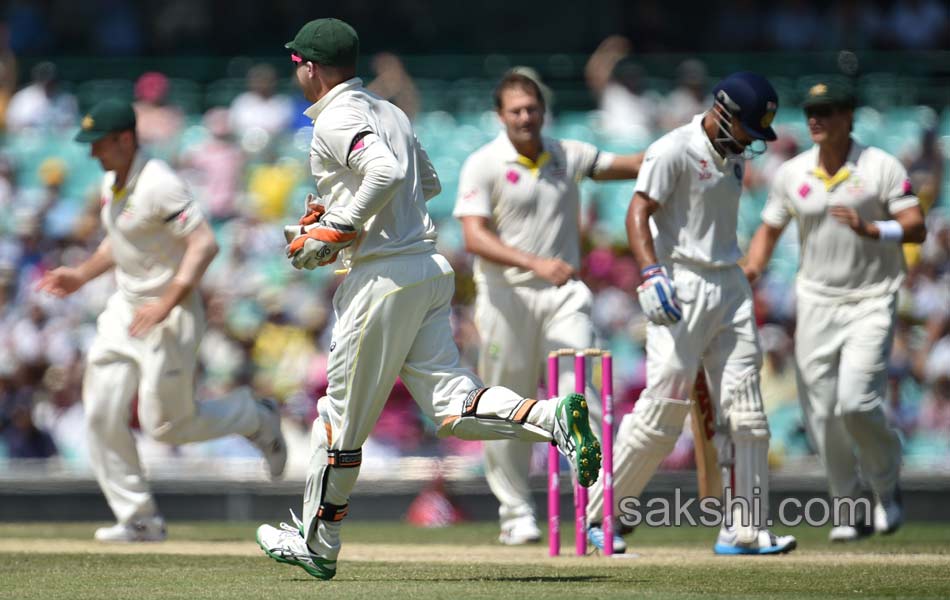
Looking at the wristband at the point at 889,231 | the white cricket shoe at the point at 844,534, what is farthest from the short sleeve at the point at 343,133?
the white cricket shoe at the point at 844,534

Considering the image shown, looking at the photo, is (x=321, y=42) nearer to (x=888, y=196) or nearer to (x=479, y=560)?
(x=479, y=560)

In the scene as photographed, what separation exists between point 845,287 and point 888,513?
137 centimetres

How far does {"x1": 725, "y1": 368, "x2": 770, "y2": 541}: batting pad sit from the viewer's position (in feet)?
28.0

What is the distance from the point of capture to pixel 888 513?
1007 centimetres

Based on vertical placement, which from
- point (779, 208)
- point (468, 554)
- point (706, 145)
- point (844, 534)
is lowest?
point (844, 534)

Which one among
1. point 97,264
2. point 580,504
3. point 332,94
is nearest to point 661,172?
point 580,504

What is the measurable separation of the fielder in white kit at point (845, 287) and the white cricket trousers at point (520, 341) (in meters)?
1.05

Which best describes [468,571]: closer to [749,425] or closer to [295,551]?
[295,551]

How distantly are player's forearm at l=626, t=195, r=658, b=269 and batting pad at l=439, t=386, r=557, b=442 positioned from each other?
1.64 meters

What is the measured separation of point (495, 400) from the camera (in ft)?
22.9

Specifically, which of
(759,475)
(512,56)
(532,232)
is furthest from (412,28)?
(759,475)

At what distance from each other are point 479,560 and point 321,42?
8.93 feet

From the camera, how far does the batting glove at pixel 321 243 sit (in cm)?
684

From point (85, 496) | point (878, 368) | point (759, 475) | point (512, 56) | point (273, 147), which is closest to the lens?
point (759, 475)
